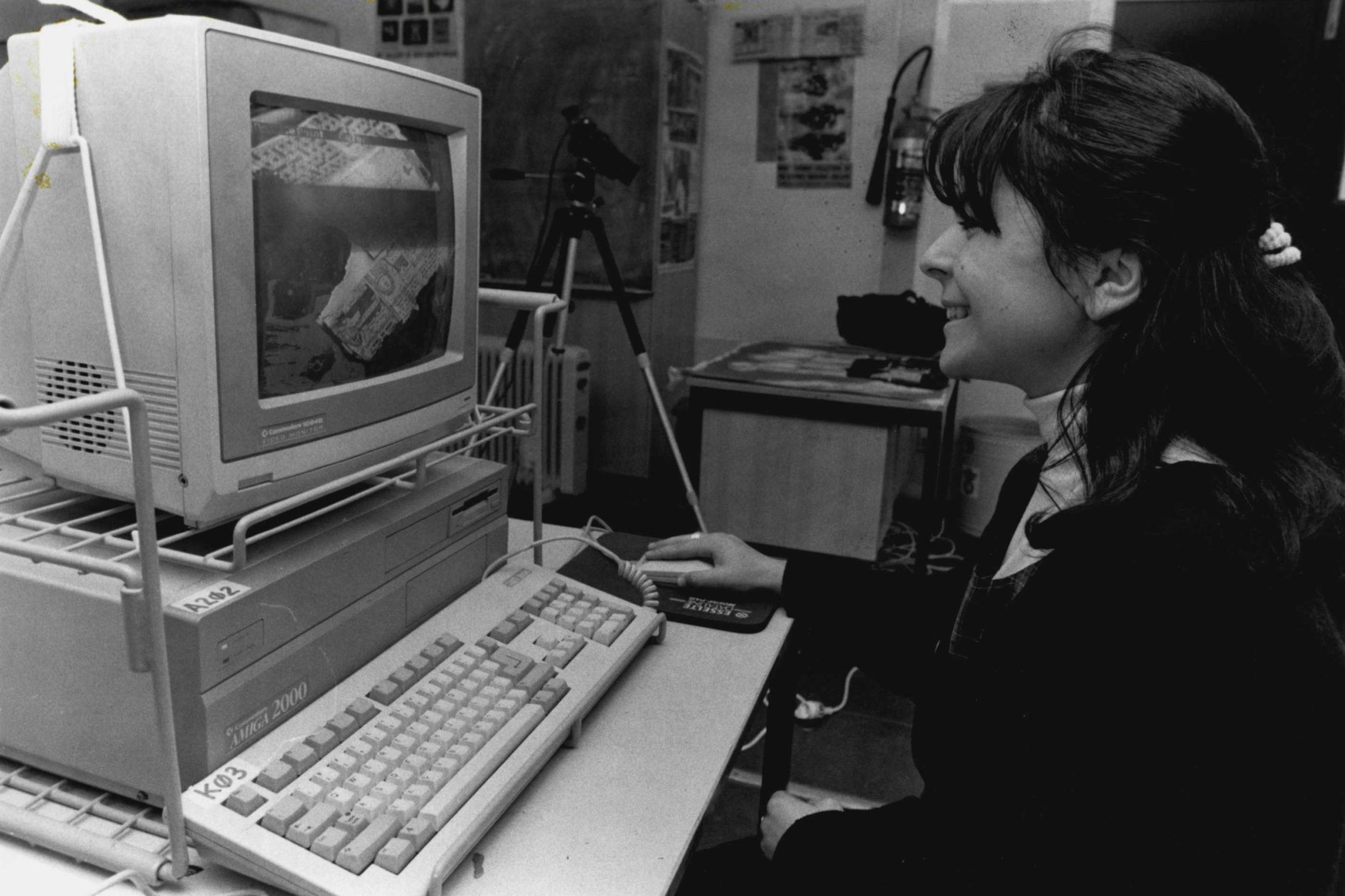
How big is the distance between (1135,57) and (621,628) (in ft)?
2.08

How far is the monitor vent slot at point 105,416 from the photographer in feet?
2.28

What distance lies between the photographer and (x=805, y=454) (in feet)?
9.11

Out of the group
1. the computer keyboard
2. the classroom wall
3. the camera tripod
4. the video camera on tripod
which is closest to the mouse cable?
the computer keyboard

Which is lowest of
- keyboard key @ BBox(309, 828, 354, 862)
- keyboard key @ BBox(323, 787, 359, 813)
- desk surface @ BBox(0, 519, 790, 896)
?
desk surface @ BBox(0, 519, 790, 896)

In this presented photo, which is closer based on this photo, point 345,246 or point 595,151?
point 345,246

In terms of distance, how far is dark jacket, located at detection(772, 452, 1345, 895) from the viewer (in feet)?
2.16

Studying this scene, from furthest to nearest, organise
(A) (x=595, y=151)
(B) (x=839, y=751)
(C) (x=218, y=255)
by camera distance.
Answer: (A) (x=595, y=151), (B) (x=839, y=751), (C) (x=218, y=255)

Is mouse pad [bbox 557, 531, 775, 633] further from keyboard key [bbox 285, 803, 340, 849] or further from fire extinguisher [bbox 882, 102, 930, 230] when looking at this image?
fire extinguisher [bbox 882, 102, 930, 230]

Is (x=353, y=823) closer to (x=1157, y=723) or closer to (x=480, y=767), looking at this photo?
(x=480, y=767)

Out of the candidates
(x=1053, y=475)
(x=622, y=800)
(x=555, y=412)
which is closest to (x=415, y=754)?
(x=622, y=800)

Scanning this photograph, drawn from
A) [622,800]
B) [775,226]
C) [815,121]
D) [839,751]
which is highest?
[815,121]

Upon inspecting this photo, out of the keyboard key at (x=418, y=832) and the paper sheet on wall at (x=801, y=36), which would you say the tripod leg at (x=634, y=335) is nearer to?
the paper sheet on wall at (x=801, y=36)

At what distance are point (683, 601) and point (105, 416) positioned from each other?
574mm

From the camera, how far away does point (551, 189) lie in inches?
143
